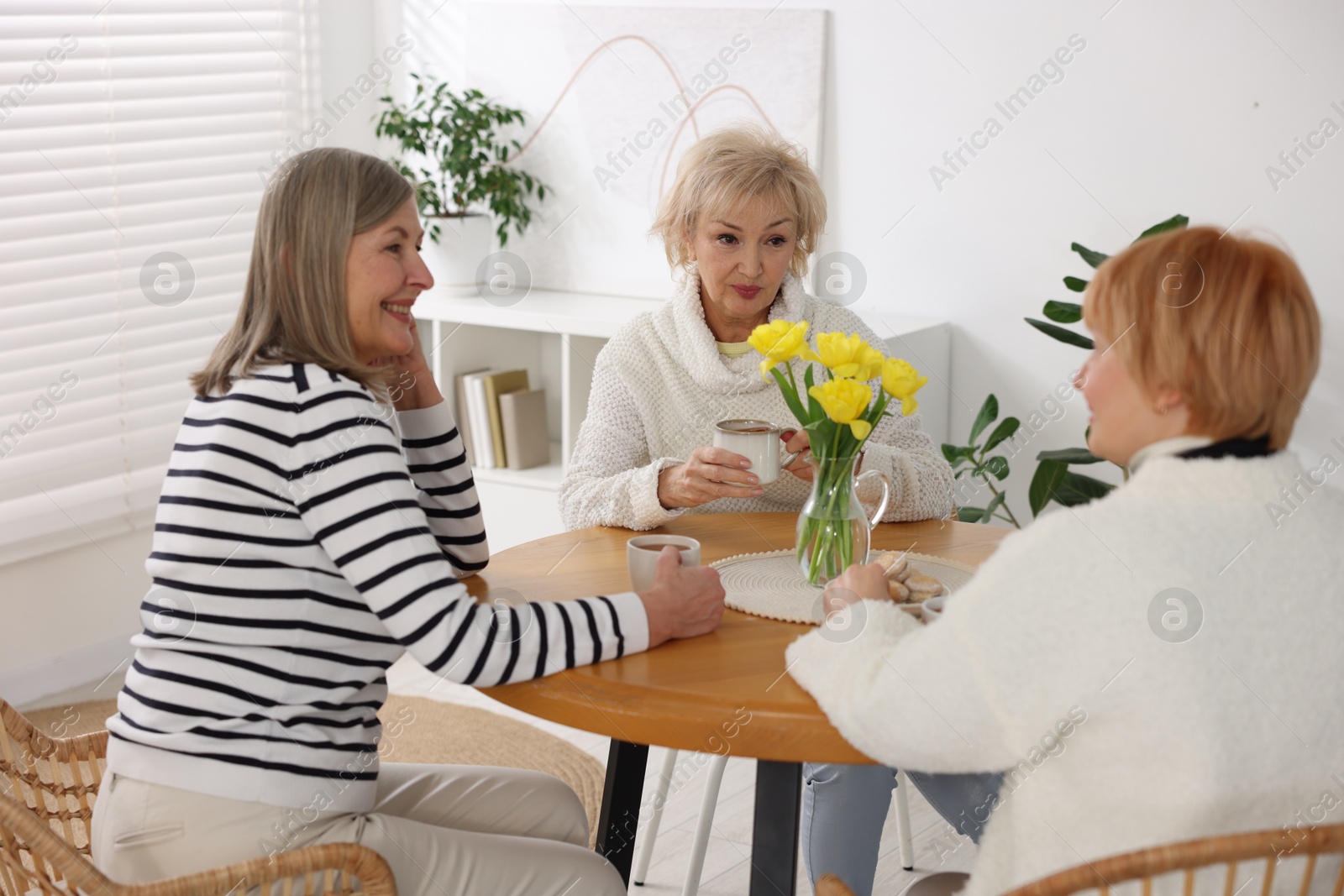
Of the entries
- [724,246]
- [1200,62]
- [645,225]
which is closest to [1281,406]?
[724,246]

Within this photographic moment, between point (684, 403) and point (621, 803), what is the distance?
0.73 meters

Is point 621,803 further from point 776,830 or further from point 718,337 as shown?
point 718,337

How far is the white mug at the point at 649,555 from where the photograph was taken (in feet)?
5.10

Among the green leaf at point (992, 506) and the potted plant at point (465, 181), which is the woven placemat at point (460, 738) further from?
the potted plant at point (465, 181)

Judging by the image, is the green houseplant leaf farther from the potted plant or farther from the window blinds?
the window blinds

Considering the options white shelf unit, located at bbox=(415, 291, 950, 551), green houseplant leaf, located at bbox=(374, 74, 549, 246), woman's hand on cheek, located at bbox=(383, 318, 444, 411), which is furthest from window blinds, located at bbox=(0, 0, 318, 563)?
woman's hand on cheek, located at bbox=(383, 318, 444, 411)

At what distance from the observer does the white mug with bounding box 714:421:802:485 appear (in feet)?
5.81

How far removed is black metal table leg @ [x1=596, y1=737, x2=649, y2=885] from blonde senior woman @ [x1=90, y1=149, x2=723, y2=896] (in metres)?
0.35

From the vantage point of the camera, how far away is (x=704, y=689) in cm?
133

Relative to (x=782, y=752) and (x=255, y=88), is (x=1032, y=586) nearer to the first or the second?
(x=782, y=752)

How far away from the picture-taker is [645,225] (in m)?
3.75

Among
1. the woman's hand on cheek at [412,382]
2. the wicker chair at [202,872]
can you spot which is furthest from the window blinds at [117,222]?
the wicker chair at [202,872]

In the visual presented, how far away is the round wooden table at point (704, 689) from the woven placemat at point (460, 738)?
3.05 feet

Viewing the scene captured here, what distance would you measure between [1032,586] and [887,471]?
2.89ft
